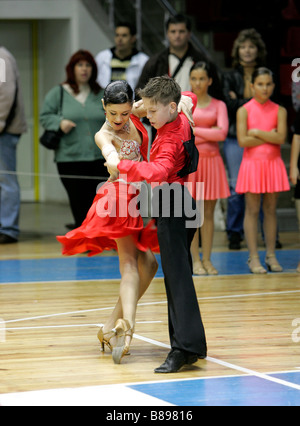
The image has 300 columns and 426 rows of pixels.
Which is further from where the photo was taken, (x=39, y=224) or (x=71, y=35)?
(x=71, y=35)

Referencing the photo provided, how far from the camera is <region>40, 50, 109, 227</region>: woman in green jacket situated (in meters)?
7.57

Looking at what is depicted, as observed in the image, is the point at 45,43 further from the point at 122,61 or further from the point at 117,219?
the point at 117,219

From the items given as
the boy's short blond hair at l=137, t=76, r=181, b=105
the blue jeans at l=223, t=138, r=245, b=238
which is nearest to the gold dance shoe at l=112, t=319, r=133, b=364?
the boy's short blond hair at l=137, t=76, r=181, b=105

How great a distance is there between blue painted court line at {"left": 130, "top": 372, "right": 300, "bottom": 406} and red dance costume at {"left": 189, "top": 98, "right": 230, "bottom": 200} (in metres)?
2.87

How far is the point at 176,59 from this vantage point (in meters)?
7.26

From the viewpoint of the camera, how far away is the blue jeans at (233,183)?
7.53 metres

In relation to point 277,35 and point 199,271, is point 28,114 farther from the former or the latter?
point 199,271

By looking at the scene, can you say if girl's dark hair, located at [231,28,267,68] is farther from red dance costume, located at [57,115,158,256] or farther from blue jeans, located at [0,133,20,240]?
red dance costume, located at [57,115,158,256]

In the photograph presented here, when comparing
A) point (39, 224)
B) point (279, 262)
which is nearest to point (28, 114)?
point (39, 224)

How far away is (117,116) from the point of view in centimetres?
403

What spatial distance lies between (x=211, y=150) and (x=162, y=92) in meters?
2.73

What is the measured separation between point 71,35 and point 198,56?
3550 mm
